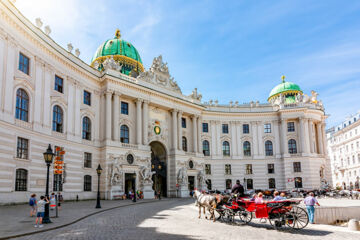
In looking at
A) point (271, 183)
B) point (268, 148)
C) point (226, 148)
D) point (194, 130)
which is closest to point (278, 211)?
point (194, 130)

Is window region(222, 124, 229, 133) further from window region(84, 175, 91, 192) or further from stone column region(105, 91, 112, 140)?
window region(84, 175, 91, 192)

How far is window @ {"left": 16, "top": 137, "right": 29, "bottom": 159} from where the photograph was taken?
27664 mm

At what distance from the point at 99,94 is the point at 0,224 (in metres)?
27.9

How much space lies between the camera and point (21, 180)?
27562mm

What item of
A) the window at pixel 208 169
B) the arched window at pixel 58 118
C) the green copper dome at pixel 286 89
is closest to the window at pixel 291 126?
the green copper dome at pixel 286 89

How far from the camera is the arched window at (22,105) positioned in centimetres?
2834

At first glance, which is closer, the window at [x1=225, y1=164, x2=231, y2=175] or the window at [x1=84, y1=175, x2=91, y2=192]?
the window at [x1=84, y1=175, x2=91, y2=192]

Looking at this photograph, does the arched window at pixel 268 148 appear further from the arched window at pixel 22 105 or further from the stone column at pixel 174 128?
the arched window at pixel 22 105

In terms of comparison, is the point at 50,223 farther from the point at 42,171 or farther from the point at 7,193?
the point at 42,171

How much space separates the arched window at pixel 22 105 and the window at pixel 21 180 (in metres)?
4.93

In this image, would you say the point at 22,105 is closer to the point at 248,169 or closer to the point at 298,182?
the point at 248,169

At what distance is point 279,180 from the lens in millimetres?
57969

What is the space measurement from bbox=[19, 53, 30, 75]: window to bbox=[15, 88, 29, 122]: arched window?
2049 mm

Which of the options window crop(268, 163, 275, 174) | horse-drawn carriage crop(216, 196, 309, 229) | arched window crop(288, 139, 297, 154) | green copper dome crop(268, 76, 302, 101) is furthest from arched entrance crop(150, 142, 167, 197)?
horse-drawn carriage crop(216, 196, 309, 229)
